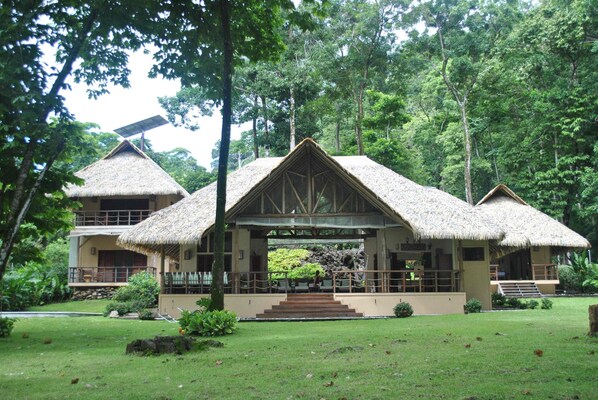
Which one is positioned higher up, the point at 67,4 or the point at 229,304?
the point at 67,4

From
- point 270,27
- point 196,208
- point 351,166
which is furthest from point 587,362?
point 351,166

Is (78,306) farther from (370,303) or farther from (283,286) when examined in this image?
(370,303)

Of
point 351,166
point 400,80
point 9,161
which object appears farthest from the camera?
point 400,80

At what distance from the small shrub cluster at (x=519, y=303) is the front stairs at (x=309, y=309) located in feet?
19.0

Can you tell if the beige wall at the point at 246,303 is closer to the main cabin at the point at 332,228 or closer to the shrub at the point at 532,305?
the main cabin at the point at 332,228

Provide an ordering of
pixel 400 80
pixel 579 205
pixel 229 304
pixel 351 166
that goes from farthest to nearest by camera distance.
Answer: pixel 400 80 → pixel 579 205 → pixel 351 166 → pixel 229 304

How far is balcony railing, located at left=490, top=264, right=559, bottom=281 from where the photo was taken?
28234 millimetres

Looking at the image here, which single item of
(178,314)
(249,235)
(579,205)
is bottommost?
(178,314)

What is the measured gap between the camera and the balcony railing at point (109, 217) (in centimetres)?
3044

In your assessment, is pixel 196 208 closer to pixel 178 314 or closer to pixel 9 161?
pixel 178 314

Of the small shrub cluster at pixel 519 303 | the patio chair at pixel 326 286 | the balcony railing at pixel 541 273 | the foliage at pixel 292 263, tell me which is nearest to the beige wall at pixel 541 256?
the balcony railing at pixel 541 273

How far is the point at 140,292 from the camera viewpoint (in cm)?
2214

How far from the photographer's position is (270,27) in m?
13.8

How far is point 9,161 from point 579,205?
29254 millimetres
